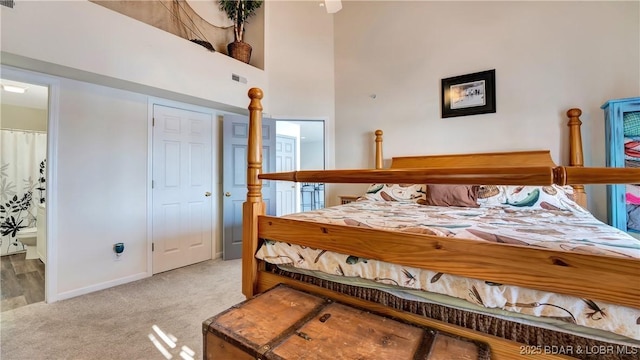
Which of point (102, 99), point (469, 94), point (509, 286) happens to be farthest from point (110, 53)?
point (469, 94)

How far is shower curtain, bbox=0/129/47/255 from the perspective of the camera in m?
3.60

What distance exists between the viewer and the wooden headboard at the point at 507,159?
7.68 feet

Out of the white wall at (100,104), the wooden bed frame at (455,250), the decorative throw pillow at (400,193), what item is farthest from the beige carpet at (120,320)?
the decorative throw pillow at (400,193)

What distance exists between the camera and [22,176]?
3.75 metres

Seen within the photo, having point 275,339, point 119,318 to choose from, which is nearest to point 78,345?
point 119,318

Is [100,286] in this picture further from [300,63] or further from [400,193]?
[300,63]

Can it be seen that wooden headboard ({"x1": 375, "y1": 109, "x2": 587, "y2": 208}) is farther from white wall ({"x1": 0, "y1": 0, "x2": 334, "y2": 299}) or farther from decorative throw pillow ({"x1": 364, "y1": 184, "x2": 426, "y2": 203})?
white wall ({"x1": 0, "y1": 0, "x2": 334, "y2": 299})

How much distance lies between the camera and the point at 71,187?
238cm

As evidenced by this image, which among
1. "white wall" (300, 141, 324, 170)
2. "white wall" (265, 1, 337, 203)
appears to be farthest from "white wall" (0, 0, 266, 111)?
"white wall" (300, 141, 324, 170)

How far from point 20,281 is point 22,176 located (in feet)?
6.50

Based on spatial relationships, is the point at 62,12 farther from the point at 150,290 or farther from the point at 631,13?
the point at 631,13

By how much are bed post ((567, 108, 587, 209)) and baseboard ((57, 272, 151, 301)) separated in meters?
4.33

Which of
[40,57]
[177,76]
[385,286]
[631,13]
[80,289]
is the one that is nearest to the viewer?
[385,286]

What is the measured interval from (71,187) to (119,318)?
1295mm
